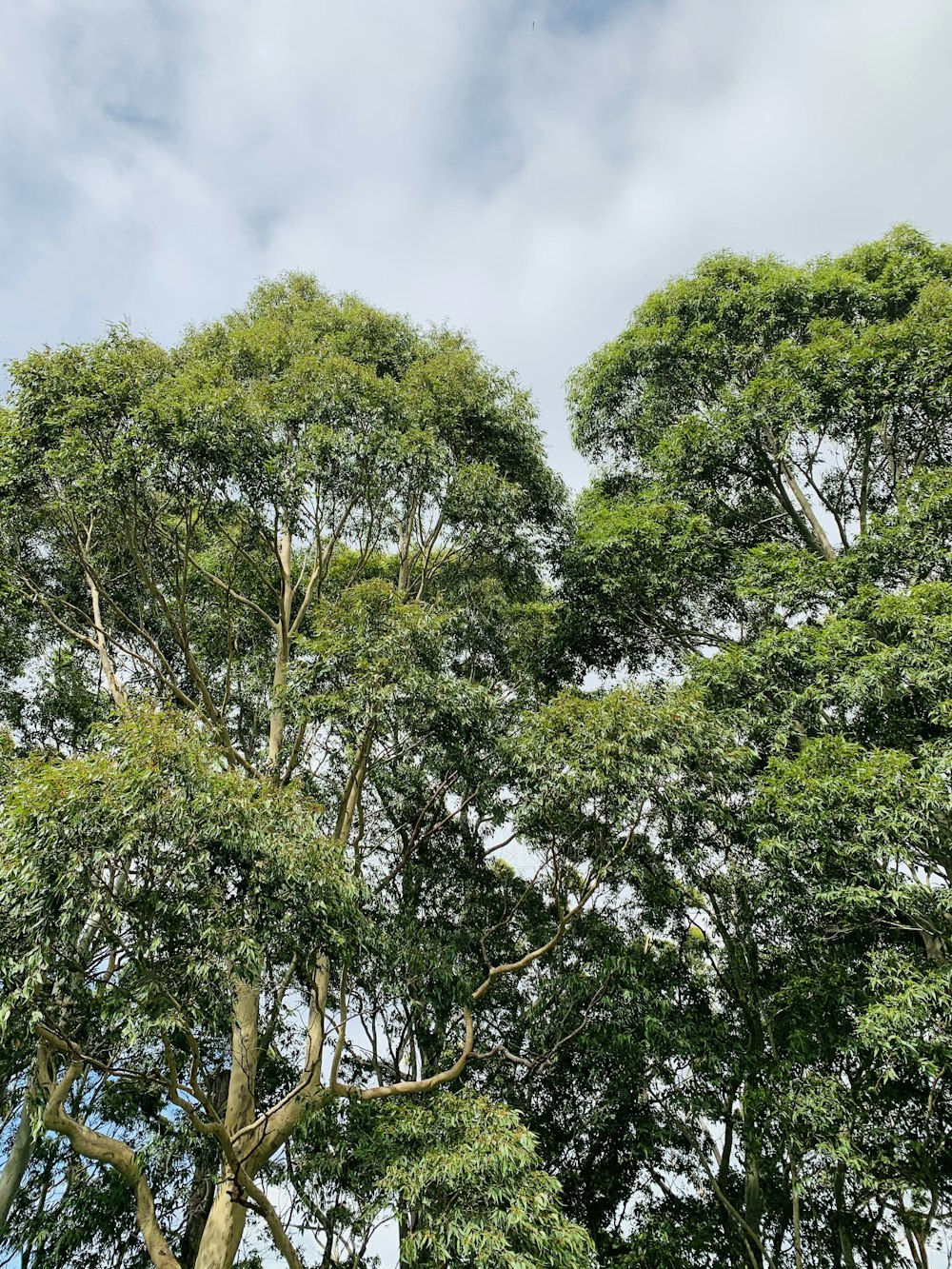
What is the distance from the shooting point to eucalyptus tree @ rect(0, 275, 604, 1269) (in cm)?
569

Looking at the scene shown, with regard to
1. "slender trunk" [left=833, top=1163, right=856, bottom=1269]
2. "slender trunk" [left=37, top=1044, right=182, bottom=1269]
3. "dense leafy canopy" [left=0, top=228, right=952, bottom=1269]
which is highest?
"dense leafy canopy" [left=0, top=228, right=952, bottom=1269]

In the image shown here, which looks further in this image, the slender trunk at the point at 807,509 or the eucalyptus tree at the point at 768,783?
the slender trunk at the point at 807,509

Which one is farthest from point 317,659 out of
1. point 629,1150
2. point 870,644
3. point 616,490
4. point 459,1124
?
point 629,1150

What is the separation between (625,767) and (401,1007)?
17.2ft

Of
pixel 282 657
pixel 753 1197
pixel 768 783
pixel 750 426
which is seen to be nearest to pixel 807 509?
pixel 750 426

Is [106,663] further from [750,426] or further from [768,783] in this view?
[750,426]

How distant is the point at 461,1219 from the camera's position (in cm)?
652

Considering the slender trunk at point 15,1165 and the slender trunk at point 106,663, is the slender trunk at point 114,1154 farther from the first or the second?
the slender trunk at point 106,663

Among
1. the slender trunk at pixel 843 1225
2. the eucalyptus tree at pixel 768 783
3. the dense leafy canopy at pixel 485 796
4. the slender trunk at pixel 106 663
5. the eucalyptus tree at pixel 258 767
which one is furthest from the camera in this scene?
the slender trunk at pixel 843 1225

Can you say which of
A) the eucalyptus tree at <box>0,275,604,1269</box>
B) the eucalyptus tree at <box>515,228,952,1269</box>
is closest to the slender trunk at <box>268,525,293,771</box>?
the eucalyptus tree at <box>0,275,604,1269</box>

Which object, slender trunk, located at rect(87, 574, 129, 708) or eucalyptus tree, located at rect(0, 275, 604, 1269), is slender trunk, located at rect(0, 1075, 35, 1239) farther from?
slender trunk, located at rect(87, 574, 129, 708)

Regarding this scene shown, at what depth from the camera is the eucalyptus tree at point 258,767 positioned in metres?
5.69

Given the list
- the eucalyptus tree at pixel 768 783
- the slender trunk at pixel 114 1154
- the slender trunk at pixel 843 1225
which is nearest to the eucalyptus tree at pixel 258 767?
the slender trunk at pixel 114 1154

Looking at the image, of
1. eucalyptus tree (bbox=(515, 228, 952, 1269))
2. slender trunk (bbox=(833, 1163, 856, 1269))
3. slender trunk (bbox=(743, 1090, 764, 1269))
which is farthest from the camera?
slender trunk (bbox=(743, 1090, 764, 1269))
